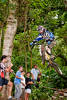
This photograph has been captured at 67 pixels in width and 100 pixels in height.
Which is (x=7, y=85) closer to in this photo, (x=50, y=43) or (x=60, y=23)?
(x=50, y=43)

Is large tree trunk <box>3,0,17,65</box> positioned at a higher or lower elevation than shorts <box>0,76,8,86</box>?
higher

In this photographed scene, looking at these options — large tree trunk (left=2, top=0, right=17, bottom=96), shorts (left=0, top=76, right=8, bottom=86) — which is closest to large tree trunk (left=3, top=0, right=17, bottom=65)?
large tree trunk (left=2, top=0, right=17, bottom=96)

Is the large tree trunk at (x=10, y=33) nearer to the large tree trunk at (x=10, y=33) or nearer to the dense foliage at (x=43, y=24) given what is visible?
the large tree trunk at (x=10, y=33)

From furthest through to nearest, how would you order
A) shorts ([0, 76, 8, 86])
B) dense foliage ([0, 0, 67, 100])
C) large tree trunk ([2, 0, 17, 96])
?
dense foliage ([0, 0, 67, 100]), large tree trunk ([2, 0, 17, 96]), shorts ([0, 76, 8, 86])

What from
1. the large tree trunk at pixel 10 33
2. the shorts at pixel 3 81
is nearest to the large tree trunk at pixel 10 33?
the large tree trunk at pixel 10 33

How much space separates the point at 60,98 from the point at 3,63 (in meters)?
4.94

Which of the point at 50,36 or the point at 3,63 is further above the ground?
the point at 50,36

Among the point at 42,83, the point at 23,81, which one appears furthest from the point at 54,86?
the point at 23,81

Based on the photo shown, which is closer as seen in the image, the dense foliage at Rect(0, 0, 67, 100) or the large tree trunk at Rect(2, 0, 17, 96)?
the large tree trunk at Rect(2, 0, 17, 96)

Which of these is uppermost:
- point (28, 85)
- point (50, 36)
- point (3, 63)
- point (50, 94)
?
point (50, 36)

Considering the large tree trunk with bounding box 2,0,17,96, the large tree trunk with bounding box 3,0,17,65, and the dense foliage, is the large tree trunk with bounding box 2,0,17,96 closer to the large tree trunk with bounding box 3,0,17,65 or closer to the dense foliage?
→ the large tree trunk with bounding box 3,0,17,65

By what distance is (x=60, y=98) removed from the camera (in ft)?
39.8

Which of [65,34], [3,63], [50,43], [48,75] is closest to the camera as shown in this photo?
[65,34]

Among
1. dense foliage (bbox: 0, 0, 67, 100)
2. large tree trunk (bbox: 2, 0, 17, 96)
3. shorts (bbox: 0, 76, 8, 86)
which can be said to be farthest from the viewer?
dense foliage (bbox: 0, 0, 67, 100)
